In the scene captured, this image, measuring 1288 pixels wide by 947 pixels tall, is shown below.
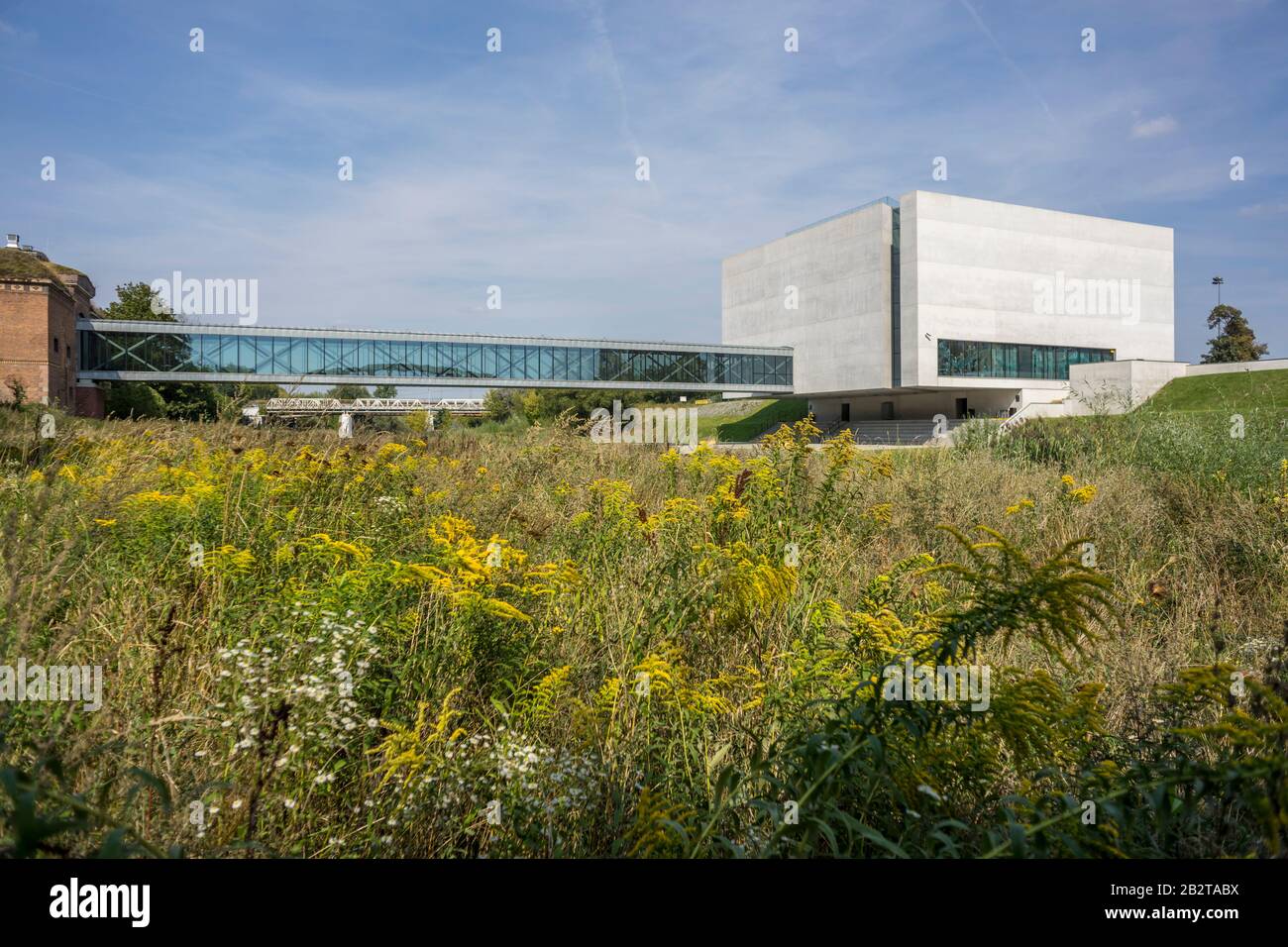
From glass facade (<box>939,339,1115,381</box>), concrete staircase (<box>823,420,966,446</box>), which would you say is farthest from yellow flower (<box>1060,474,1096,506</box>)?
glass facade (<box>939,339,1115,381</box>)

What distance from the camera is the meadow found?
1728mm

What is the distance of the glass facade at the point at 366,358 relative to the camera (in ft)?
122

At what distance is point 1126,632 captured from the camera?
4.30m

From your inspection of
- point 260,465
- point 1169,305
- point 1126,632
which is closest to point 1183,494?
point 1126,632

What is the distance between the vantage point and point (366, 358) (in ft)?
127

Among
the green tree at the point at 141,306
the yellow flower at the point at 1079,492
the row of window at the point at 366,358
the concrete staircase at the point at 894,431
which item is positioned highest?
the green tree at the point at 141,306

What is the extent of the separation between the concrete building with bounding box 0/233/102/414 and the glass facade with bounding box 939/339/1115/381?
156 ft

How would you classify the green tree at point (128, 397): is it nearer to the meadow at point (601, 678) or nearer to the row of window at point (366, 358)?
the row of window at point (366, 358)

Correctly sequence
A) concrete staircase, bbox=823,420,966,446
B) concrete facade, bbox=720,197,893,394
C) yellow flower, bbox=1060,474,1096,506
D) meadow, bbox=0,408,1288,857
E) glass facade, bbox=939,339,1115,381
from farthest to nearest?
concrete facade, bbox=720,197,893,394, glass facade, bbox=939,339,1115,381, concrete staircase, bbox=823,420,966,446, yellow flower, bbox=1060,474,1096,506, meadow, bbox=0,408,1288,857

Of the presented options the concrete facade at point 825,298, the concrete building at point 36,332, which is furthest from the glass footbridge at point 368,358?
the concrete facade at point 825,298

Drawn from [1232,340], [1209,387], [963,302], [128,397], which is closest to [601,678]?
[128,397]

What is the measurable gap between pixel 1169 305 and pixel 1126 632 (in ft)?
192

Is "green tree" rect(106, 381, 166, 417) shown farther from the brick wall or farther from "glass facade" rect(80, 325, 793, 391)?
the brick wall

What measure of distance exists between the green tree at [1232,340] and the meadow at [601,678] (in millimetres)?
77613
